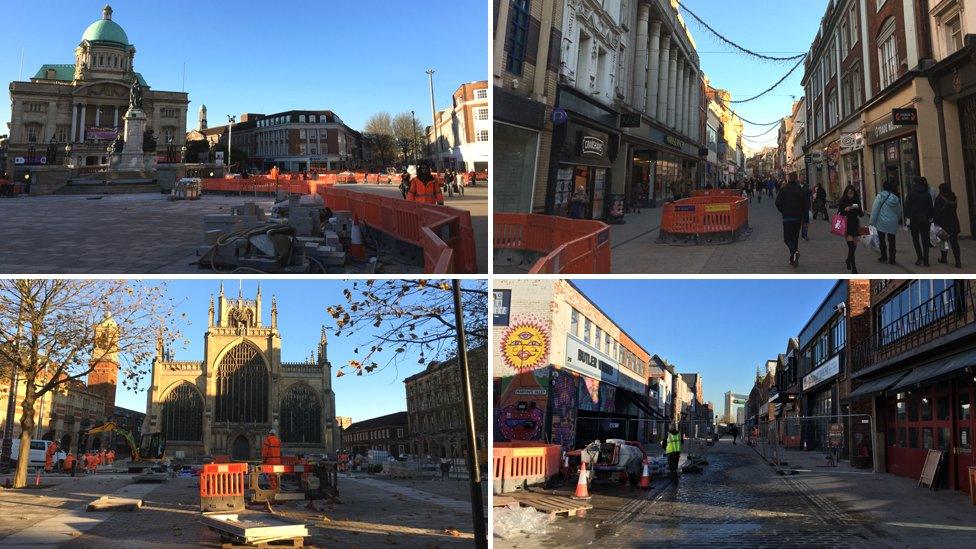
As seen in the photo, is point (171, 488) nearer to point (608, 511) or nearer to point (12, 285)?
point (12, 285)

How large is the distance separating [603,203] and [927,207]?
10296mm

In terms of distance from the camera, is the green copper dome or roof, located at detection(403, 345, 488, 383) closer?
roof, located at detection(403, 345, 488, 383)

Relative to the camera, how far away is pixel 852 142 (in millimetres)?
21203

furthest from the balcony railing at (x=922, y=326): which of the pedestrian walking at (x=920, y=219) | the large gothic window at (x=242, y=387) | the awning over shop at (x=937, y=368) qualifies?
the large gothic window at (x=242, y=387)

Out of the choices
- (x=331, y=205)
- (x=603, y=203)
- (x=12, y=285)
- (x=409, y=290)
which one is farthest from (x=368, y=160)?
(x=409, y=290)

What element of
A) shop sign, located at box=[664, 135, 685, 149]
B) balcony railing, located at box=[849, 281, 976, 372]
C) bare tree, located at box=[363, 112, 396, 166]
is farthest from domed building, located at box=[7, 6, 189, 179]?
balcony railing, located at box=[849, 281, 976, 372]

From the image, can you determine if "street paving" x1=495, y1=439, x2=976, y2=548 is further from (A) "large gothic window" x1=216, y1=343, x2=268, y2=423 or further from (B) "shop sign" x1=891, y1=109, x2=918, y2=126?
(A) "large gothic window" x1=216, y1=343, x2=268, y2=423

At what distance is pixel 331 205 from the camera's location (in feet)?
78.3

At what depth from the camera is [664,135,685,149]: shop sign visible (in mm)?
31625

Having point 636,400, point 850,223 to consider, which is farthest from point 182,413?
Result: point 850,223

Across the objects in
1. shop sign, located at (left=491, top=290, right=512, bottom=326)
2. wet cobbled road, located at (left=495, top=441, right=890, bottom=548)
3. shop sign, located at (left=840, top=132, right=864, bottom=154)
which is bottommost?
wet cobbled road, located at (left=495, top=441, right=890, bottom=548)

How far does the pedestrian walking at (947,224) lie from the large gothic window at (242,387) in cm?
3862

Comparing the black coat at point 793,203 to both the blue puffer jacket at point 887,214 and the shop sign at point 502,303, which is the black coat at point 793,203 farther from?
the shop sign at point 502,303

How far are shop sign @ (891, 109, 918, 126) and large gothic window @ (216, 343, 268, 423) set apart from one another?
120 ft
